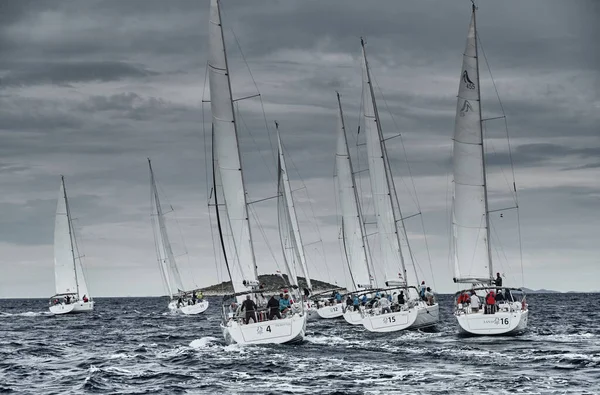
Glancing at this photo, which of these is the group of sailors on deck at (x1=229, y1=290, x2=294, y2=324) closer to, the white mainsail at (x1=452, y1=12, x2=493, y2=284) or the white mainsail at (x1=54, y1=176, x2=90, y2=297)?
the white mainsail at (x1=452, y1=12, x2=493, y2=284)

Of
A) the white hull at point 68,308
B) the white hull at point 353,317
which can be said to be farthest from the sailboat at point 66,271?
the white hull at point 353,317

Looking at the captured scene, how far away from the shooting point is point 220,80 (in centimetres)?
4353

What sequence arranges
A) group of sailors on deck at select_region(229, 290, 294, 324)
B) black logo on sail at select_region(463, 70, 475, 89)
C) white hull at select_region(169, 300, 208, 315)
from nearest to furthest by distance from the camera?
1. group of sailors on deck at select_region(229, 290, 294, 324)
2. black logo on sail at select_region(463, 70, 475, 89)
3. white hull at select_region(169, 300, 208, 315)

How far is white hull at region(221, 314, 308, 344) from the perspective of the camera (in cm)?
3912

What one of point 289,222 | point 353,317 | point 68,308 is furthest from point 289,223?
point 68,308

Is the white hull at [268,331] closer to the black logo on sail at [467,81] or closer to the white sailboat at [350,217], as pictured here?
the black logo on sail at [467,81]

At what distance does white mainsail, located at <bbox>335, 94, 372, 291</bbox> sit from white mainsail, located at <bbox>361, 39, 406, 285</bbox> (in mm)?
9691

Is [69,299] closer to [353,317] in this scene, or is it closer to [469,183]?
[353,317]

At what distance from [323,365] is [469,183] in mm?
A: 18117

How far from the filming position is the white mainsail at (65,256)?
3971 inches

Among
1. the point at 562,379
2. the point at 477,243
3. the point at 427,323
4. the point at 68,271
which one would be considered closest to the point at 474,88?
the point at 477,243

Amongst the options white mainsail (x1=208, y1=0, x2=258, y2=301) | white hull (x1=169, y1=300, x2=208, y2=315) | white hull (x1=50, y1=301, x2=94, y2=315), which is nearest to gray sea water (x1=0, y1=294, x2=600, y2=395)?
white mainsail (x1=208, y1=0, x2=258, y2=301)

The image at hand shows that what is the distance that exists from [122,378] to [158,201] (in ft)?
233

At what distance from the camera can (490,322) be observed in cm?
4269
